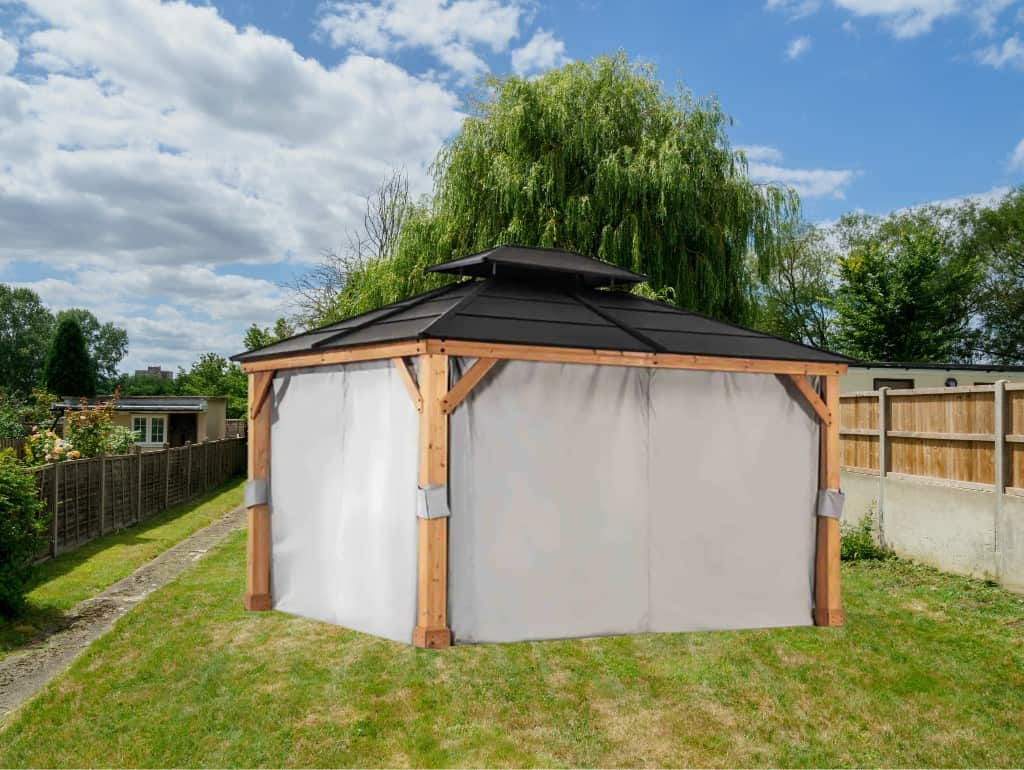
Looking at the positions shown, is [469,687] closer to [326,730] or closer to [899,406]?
[326,730]

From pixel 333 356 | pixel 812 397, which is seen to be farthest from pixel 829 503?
pixel 333 356

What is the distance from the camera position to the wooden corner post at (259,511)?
5.66 metres

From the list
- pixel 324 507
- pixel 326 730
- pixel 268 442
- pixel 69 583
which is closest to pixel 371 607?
pixel 324 507

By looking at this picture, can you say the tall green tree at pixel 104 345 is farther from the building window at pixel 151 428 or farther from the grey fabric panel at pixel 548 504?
the grey fabric panel at pixel 548 504

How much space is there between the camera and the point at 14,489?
322 inches

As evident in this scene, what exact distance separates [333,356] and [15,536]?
16.9 feet

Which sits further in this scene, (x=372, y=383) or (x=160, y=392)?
(x=160, y=392)

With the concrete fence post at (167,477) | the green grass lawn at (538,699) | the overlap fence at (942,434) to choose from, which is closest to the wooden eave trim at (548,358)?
the green grass lawn at (538,699)

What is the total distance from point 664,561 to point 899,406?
6994mm


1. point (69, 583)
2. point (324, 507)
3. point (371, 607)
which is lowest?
point (69, 583)

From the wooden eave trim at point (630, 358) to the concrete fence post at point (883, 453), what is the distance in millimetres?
5826

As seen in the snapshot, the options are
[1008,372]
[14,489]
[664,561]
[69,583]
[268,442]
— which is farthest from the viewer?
[1008,372]

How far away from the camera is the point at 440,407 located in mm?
4387

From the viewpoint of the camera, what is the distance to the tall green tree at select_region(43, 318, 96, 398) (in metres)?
43.5
